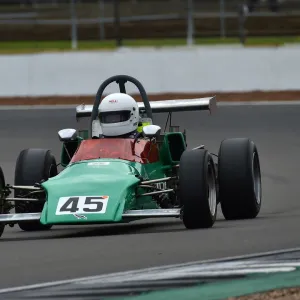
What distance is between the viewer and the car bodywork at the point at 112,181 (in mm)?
10547

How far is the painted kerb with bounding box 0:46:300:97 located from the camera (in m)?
24.7

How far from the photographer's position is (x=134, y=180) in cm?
1112

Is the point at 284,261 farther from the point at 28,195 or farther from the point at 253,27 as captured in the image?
the point at 253,27

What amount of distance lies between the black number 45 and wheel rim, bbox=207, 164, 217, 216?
4.48 ft

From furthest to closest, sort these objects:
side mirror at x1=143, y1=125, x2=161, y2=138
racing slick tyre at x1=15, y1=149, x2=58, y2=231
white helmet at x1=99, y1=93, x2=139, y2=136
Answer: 1. white helmet at x1=99, y1=93, x2=139, y2=136
2. racing slick tyre at x1=15, y1=149, x2=58, y2=231
3. side mirror at x1=143, y1=125, x2=161, y2=138

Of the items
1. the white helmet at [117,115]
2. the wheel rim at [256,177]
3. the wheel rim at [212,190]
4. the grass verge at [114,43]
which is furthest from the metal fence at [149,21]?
the wheel rim at [212,190]

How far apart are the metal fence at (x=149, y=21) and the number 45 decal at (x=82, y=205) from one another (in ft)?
88.8

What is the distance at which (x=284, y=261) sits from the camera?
8320 mm

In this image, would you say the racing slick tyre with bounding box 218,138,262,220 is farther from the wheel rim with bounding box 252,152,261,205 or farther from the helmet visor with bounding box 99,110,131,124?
the helmet visor with bounding box 99,110,131,124

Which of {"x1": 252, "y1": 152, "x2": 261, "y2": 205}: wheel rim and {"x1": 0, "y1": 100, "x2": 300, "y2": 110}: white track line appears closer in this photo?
{"x1": 252, "y1": 152, "x2": 261, "y2": 205}: wheel rim

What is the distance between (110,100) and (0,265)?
3.73 metres

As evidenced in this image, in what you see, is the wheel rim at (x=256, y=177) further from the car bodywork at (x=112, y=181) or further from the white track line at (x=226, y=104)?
the white track line at (x=226, y=104)

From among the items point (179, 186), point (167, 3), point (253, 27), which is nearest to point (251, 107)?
point (179, 186)

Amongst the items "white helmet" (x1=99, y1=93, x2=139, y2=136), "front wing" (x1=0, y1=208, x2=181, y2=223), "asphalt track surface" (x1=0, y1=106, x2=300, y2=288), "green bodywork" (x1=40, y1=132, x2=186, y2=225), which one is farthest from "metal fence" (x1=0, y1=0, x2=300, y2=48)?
"front wing" (x1=0, y1=208, x2=181, y2=223)
